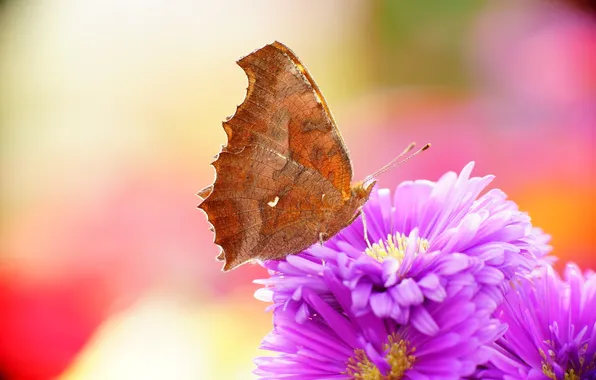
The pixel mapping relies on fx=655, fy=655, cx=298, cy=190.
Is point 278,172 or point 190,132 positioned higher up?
point 190,132

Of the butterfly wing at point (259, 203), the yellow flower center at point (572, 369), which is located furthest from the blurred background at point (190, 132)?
the yellow flower center at point (572, 369)

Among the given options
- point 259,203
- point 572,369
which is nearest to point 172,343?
point 259,203

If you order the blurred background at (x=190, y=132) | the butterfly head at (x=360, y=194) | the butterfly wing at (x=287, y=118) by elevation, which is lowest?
the butterfly head at (x=360, y=194)

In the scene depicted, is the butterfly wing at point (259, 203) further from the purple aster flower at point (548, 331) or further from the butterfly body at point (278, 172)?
the purple aster flower at point (548, 331)

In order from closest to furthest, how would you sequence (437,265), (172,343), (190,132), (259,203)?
(437,265) < (259,203) < (172,343) < (190,132)

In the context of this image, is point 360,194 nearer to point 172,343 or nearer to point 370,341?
point 370,341

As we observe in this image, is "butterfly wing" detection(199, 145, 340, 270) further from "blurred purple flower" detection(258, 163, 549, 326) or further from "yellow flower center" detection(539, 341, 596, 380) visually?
"yellow flower center" detection(539, 341, 596, 380)
